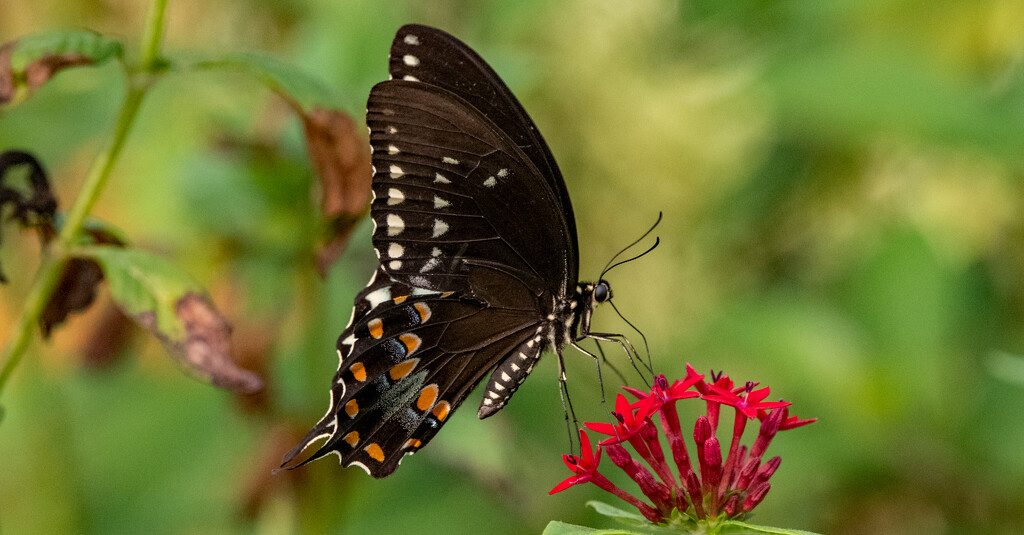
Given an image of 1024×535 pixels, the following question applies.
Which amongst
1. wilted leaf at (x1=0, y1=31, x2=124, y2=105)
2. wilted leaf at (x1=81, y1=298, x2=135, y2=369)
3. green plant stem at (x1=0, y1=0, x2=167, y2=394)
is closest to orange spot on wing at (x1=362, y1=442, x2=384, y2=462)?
green plant stem at (x1=0, y1=0, x2=167, y2=394)

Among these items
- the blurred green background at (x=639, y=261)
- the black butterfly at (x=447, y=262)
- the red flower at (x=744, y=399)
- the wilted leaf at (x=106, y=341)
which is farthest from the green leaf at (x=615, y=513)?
the wilted leaf at (x=106, y=341)

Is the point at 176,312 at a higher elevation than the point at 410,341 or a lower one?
lower

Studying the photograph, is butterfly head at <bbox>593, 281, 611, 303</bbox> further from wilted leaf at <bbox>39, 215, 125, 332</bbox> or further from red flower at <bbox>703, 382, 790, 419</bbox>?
wilted leaf at <bbox>39, 215, 125, 332</bbox>

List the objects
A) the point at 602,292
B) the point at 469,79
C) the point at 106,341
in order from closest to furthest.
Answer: the point at 469,79 → the point at 602,292 → the point at 106,341

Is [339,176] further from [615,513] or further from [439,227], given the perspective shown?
[615,513]

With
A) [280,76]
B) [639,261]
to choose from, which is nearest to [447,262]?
[280,76]

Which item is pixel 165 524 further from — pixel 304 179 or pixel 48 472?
pixel 304 179
